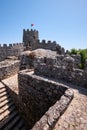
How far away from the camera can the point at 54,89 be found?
21.6ft

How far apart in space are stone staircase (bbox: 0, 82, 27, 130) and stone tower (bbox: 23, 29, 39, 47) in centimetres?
2460

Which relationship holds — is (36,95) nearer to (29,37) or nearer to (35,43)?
(35,43)

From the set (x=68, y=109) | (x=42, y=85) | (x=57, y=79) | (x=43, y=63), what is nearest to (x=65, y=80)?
(x=57, y=79)

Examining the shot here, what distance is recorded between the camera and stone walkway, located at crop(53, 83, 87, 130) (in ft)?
13.4

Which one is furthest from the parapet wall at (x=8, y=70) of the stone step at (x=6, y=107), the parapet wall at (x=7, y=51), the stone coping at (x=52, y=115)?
the parapet wall at (x=7, y=51)

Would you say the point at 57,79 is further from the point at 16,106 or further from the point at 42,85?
the point at 16,106

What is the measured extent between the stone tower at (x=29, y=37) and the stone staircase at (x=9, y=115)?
24.6m

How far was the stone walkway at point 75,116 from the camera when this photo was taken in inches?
161

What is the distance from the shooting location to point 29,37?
34625mm

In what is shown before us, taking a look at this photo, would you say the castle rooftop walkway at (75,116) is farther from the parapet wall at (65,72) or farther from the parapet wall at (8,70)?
the parapet wall at (8,70)

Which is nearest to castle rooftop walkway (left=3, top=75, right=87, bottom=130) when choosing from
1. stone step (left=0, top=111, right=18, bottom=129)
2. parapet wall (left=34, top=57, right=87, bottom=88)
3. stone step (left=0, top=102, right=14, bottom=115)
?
parapet wall (left=34, top=57, right=87, bottom=88)

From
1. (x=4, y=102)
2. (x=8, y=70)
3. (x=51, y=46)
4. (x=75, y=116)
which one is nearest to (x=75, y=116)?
(x=75, y=116)

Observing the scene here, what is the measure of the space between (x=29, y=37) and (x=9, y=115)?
27.4m

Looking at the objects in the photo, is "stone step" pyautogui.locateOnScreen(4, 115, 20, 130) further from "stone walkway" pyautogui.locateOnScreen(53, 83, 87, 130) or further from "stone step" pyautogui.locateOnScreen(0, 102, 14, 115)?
"stone walkway" pyautogui.locateOnScreen(53, 83, 87, 130)
